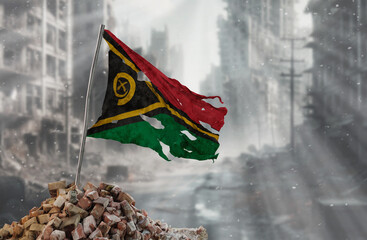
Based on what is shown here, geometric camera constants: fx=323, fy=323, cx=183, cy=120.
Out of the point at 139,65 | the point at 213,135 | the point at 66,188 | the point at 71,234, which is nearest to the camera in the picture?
the point at 71,234

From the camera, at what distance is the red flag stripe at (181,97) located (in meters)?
4.75

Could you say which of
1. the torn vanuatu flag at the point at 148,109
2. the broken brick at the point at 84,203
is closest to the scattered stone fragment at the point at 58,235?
the broken brick at the point at 84,203

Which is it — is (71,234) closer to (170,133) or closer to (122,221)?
(122,221)

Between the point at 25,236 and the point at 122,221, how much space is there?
1.16 meters

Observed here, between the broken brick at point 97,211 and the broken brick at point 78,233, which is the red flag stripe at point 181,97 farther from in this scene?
the broken brick at point 78,233

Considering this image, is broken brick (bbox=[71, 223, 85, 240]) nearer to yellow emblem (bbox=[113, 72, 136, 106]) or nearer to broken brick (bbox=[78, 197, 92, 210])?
broken brick (bbox=[78, 197, 92, 210])

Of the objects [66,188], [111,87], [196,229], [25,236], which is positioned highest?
[111,87]

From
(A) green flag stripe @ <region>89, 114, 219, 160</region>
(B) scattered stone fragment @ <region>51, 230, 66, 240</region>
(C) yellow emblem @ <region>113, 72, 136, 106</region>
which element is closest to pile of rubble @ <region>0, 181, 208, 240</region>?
(B) scattered stone fragment @ <region>51, 230, 66, 240</region>

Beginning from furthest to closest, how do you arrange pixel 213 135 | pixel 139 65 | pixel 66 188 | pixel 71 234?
pixel 213 135
pixel 139 65
pixel 66 188
pixel 71 234

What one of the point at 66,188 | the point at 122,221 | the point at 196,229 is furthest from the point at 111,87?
the point at 196,229

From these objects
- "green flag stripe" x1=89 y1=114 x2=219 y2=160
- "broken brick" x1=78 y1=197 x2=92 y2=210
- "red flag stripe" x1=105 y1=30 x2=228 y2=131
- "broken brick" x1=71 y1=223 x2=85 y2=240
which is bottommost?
"broken brick" x1=71 y1=223 x2=85 y2=240

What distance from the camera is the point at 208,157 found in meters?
5.21

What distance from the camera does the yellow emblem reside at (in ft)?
15.2

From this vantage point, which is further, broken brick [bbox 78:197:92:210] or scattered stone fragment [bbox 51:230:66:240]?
broken brick [bbox 78:197:92:210]
